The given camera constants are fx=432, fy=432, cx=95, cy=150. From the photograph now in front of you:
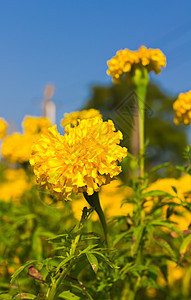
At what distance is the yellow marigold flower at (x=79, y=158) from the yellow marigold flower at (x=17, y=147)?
1.50 m

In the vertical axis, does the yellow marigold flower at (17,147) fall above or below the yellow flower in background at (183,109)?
above

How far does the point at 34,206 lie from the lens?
2.20 meters

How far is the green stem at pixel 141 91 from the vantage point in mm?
1596

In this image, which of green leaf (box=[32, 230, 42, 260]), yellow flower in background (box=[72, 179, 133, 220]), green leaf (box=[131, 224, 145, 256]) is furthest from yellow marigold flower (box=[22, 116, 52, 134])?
green leaf (box=[131, 224, 145, 256])

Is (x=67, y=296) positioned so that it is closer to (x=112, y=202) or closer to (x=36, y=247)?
(x=36, y=247)

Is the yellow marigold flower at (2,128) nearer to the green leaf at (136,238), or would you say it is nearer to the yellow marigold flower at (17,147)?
the yellow marigold flower at (17,147)

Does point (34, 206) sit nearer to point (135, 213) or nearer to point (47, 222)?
point (47, 222)

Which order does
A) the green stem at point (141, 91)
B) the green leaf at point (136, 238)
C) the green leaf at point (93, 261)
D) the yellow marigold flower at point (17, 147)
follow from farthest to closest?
the yellow marigold flower at point (17, 147) → the green stem at point (141, 91) → the green leaf at point (136, 238) → the green leaf at point (93, 261)

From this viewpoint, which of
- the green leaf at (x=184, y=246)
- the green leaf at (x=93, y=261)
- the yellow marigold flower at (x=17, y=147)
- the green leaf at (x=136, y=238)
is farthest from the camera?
the yellow marigold flower at (x=17, y=147)

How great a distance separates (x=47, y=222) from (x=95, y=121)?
1.25 metres

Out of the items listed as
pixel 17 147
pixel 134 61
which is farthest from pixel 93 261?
pixel 17 147

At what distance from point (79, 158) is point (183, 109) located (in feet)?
2.43

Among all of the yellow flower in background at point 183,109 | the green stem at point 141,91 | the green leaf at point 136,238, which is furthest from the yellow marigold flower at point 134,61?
the green leaf at point 136,238

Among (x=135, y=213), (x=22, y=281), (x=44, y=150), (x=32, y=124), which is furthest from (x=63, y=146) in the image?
(x=32, y=124)
